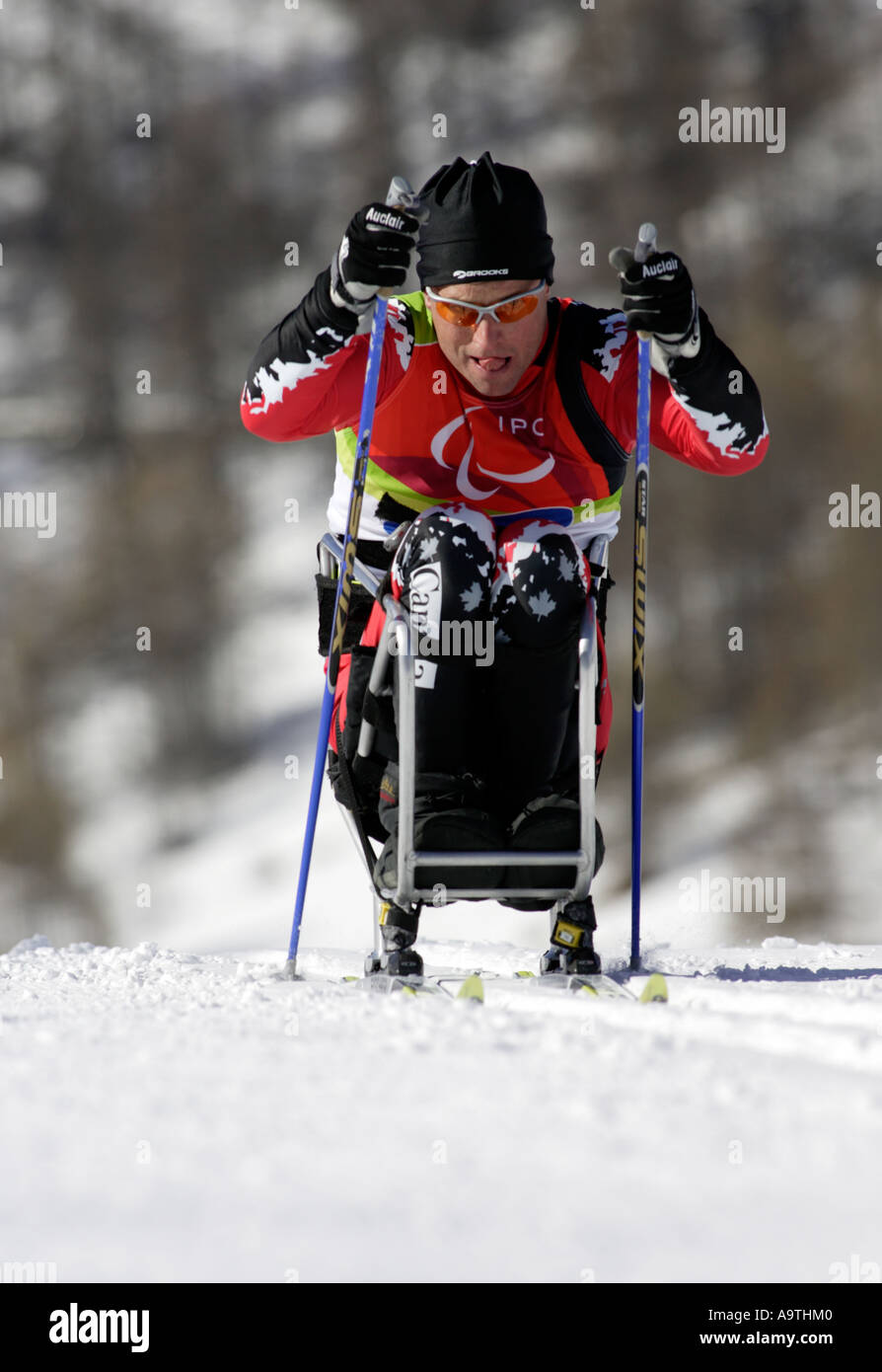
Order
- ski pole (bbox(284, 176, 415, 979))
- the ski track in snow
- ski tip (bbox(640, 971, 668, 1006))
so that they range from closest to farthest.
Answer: the ski track in snow, ski tip (bbox(640, 971, 668, 1006)), ski pole (bbox(284, 176, 415, 979))

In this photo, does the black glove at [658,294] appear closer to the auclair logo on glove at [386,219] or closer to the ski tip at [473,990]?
the auclair logo on glove at [386,219]

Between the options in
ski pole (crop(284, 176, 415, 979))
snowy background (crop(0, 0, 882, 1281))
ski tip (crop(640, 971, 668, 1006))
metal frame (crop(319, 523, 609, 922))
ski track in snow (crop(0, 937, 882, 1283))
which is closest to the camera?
ski track in snow (crop(0, 937, 882, 1283))

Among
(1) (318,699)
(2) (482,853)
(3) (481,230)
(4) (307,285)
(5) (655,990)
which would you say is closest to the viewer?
(5) (655,990)

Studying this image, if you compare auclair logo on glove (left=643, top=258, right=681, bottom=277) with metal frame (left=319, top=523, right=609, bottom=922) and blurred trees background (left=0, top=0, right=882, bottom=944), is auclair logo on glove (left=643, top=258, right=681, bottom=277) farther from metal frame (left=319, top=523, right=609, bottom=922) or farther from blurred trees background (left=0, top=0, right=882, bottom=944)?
blurred trees background (left=0, top=0, right=882, bottom=944)

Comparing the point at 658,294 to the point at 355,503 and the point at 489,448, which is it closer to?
the point at 489,448

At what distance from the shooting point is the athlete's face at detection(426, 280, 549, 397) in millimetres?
2432

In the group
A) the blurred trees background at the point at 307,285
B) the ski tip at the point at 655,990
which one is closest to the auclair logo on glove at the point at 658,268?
the ski tip at the point at 655,990

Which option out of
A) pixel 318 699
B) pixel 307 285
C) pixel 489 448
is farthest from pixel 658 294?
pixel 307 285

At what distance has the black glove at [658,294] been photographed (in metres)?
2.26

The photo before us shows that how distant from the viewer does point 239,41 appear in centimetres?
2398

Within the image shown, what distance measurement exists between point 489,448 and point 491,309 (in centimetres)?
23

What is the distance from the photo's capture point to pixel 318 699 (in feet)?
47.6

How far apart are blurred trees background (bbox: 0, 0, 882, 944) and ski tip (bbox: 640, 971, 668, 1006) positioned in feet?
21.4

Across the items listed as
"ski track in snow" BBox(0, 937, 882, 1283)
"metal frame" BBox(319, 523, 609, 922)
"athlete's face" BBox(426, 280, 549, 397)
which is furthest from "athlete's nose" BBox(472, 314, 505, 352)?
"ski track in snow" BBox(0, 937, 882, 1283)
